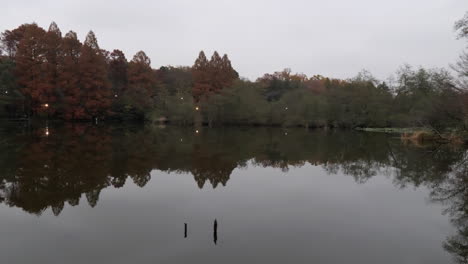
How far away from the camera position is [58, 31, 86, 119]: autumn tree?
4653 cm

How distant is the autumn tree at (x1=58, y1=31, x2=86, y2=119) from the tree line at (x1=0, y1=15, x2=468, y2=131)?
12 centimetres

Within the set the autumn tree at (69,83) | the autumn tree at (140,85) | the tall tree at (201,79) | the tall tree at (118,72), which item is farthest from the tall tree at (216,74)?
the autumn tree at (69,83)

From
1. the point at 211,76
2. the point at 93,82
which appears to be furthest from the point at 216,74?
the point at 93,82

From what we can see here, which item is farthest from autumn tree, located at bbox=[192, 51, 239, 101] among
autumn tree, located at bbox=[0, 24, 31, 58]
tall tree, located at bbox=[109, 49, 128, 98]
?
autumn tree, located at bbox=[0, 24, 31, 58]

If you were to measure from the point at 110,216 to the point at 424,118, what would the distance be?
28.7m

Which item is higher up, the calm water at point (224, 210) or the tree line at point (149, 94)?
the tree line at point (149, 94)

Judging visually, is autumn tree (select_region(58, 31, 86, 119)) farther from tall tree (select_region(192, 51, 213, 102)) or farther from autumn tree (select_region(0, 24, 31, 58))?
tall tree (select_region(192, 51, 213, 102))

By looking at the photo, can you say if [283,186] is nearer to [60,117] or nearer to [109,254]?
[109,254]

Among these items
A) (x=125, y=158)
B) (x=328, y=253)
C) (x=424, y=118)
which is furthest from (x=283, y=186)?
(x=424, y=118)

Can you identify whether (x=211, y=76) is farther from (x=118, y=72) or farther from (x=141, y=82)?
(x=118, y=72)

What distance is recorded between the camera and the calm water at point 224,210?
687 centimetres

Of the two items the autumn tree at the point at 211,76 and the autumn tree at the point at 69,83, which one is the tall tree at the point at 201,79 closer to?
the autumn tree at the point at 211,76

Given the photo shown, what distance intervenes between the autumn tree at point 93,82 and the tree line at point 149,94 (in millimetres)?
129

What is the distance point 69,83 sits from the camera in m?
47.1
